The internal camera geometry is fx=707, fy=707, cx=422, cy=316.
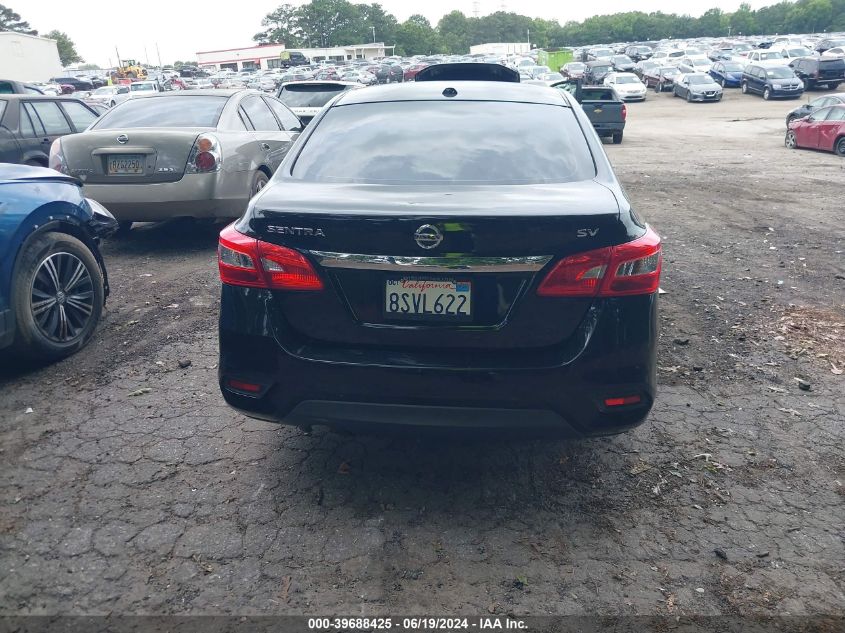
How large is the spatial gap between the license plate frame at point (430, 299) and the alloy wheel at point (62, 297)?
287cm

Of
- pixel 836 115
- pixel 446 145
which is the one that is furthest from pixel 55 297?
pixel 836 115

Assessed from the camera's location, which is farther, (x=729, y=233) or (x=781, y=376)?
(x=729, y=233)

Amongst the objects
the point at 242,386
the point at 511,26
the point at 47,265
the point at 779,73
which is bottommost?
the point at 779,73

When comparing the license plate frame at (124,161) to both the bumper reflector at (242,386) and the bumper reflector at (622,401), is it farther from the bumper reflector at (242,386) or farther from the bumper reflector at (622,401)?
the bumper reflector at (622,401)

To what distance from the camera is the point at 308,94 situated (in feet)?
50.3

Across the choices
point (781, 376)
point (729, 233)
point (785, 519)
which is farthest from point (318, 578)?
point (729, 233)

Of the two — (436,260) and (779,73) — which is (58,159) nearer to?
(436,260)

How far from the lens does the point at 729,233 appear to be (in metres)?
8.66

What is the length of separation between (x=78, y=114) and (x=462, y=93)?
8923 mm

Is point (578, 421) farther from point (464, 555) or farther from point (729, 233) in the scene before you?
point (729, 233)

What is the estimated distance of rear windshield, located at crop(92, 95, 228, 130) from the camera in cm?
760

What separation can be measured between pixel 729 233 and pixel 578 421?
6.75 meters

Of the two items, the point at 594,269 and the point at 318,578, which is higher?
the point at 594,269

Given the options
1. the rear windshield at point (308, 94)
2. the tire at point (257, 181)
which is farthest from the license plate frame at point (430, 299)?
the rear windshield at point (308, 94)
